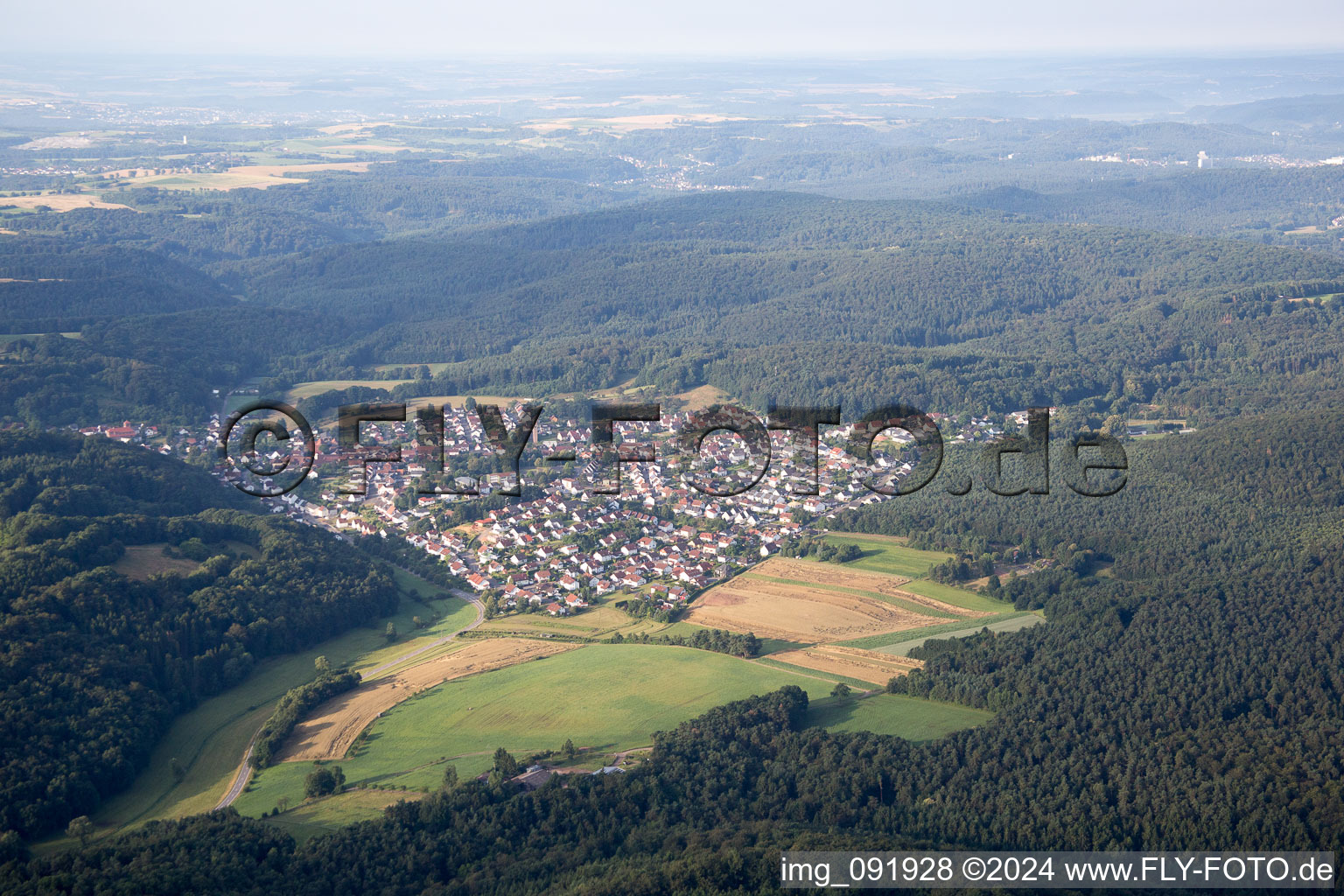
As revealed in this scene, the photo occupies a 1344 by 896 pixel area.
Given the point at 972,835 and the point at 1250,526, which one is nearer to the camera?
the point at 972,835

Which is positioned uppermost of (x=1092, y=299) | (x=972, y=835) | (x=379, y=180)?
(x=379, y=180)

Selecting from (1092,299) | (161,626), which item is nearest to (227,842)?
(161,626)

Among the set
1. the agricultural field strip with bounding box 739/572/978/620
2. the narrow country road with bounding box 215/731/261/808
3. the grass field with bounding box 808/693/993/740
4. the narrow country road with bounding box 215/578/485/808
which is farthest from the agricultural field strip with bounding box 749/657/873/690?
the narrow country road with bounding box 215/731/261/808

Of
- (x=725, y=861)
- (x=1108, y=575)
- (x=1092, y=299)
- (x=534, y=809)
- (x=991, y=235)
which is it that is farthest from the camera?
(x=991, y=235)

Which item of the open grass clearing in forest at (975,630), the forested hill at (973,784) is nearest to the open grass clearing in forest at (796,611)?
the open grass clearing in forest at (975,630)

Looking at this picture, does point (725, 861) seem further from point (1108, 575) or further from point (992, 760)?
point (1108, 575)

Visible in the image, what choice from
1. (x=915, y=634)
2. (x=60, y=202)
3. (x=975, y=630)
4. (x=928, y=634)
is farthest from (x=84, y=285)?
(x=975, y=630)

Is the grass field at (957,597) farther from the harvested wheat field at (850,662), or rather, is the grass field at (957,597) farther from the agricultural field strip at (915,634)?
the harvested wheat field at (850,662)

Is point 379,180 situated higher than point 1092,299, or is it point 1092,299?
point 379,180
